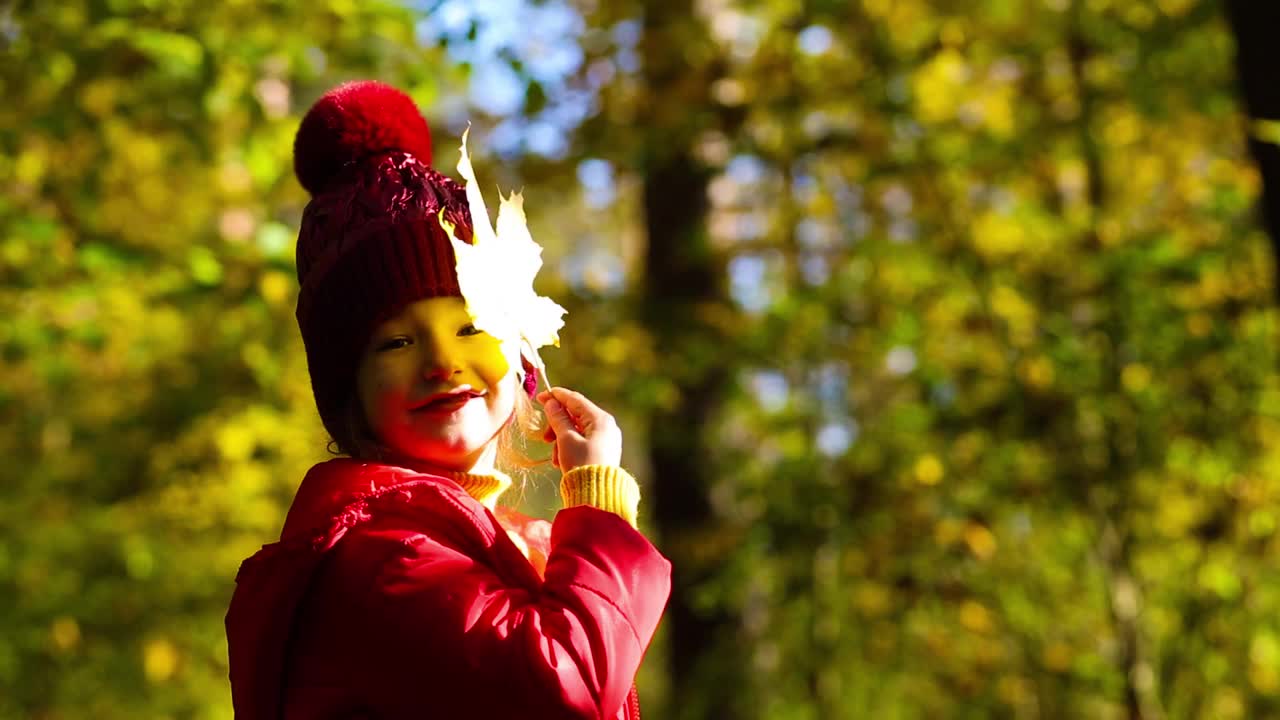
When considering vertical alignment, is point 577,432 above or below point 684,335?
above

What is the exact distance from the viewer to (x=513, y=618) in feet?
5.18

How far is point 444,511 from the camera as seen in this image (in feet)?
5.49

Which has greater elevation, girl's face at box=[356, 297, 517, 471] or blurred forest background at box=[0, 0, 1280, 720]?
girl's face at box=[356, 297, 517, 471]

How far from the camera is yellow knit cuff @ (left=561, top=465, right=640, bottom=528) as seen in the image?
1698 millimetres

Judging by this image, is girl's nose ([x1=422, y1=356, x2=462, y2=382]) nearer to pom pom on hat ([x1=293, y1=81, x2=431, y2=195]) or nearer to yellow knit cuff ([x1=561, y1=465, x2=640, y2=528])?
yellow knit cuff ([x1=561, y1=465, x2=640, y2=528])

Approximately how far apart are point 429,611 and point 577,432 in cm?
31

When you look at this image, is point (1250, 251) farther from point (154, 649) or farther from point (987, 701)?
point (154, 649)

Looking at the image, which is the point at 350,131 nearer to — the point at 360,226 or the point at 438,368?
the point at 360,226

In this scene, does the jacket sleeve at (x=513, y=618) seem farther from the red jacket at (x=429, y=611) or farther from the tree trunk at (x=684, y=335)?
the tree trunk at (x=684, y=335)

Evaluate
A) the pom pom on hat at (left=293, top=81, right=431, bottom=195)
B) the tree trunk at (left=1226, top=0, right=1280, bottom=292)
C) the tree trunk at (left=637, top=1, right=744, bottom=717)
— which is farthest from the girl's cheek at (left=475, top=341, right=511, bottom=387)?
the tree trunk at (left=637, top=1, right=744, bottom=717)

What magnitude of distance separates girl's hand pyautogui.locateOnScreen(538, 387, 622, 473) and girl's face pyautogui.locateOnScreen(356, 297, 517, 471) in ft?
0.29

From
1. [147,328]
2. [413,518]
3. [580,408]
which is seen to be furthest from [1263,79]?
[147,328]

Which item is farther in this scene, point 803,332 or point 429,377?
point 803,332

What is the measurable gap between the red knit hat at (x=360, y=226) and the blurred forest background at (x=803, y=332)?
86.3 inches
